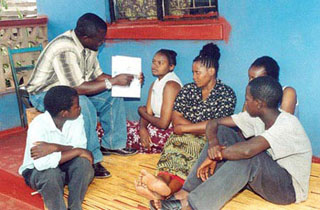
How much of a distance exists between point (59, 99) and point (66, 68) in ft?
2.32

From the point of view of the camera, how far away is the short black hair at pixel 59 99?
2.70 meters

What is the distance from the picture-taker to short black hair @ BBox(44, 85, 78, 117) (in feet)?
8.84

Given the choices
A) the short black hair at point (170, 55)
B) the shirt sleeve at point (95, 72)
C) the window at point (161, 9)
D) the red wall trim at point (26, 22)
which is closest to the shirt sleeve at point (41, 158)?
the shirt sleeve at point (95, 72)

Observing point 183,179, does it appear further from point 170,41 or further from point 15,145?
point 15,145

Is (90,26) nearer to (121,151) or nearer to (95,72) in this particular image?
(95,72)

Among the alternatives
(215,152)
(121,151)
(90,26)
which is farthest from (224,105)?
(90,26)

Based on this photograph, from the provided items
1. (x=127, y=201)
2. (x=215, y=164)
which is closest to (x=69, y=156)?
(x=127, y=201)

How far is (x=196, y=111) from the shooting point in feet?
10.6

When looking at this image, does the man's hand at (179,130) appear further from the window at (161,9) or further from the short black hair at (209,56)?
the window at (161,9)

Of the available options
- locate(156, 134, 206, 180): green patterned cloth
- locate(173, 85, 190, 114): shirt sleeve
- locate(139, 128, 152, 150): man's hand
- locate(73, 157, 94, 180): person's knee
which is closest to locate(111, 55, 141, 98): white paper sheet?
locate(139, 128, 152, 150): man's hand

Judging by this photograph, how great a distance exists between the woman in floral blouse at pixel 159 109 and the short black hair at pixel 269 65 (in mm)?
791

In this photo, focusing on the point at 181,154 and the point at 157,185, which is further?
the point at 181,154

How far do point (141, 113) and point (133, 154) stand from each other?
42cm

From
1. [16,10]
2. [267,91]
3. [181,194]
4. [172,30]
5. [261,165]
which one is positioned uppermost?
[16,10]
